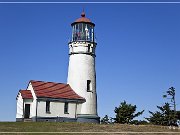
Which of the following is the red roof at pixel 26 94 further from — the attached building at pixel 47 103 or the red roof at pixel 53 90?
the red roof at pixel 53 90

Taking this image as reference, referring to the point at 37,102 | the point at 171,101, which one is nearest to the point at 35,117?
the point at 37,102

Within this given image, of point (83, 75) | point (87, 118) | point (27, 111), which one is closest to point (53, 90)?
point (27, 111)

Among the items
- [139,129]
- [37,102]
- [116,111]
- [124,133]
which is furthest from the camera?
[116,111]

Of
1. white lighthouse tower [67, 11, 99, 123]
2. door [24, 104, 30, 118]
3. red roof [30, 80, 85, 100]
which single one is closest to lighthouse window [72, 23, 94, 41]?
white lighthouse tower [67, 11, 99, 123]

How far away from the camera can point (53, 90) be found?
1574 inches

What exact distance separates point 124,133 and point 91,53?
650 inches

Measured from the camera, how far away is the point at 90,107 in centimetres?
4091

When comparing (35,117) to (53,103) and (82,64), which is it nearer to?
(53,103)

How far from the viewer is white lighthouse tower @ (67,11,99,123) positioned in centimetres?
4069

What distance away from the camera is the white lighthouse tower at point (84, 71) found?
4069 centimetres

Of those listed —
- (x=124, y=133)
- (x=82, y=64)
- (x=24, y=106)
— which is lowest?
(x=124, y=133)

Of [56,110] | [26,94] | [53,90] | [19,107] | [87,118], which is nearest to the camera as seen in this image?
[26,94]

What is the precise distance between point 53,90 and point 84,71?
3.92m

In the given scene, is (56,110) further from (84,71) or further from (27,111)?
(84,71)
